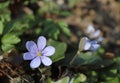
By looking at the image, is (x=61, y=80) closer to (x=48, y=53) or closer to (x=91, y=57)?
(x=48, y=53)

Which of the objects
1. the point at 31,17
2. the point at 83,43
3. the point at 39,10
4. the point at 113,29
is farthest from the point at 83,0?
the point at 83,43

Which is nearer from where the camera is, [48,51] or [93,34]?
[48,51]

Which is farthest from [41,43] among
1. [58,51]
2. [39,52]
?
[58,51]

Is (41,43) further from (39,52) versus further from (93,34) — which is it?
(93,34)

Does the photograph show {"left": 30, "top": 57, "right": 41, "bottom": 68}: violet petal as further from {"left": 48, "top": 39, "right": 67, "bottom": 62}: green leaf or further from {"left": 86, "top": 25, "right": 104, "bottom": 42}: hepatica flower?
{"left": 86, "top": 25, "right": 104, "bottom": 42}: hepatica flower

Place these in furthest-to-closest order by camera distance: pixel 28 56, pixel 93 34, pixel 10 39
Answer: pixel 93 34 < pixel 10 39 < pixel 28 56

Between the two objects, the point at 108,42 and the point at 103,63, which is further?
the point at 108,42

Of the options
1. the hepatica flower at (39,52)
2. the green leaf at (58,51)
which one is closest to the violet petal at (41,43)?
the hepatica flower at (39,52)
